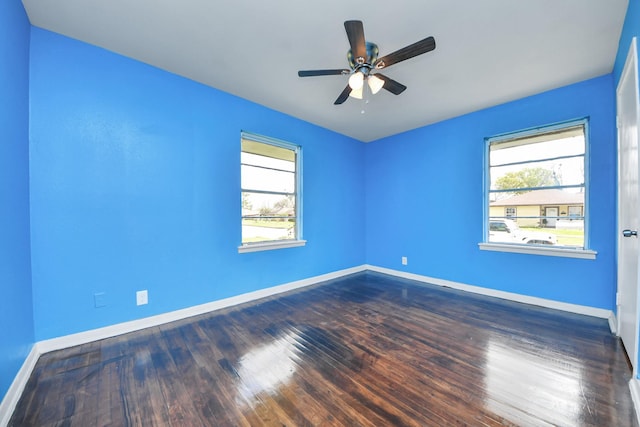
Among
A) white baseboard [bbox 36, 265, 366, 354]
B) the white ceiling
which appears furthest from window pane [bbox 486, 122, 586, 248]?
white baseboard [bbox 36, 265, 366, 354]

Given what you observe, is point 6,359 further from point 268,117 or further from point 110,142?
point 268,117

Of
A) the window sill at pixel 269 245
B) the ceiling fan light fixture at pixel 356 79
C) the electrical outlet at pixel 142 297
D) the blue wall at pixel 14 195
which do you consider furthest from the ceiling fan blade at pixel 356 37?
the electrical outlet at pixel 142 297

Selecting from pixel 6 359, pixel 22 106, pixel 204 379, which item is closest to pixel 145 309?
pixel 6 359

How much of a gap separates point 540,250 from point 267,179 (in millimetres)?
3653

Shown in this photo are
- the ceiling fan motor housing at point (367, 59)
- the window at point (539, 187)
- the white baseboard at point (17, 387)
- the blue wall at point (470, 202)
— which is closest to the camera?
the white baseboard at point (17, 387)

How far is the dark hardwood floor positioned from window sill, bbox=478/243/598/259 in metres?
0.68

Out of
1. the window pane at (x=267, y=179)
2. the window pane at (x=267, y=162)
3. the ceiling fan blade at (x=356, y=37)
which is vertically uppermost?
the ceiling fan blade at (x=356, y=37)

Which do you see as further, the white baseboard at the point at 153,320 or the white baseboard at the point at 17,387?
the white baseboard at the point at 153,320

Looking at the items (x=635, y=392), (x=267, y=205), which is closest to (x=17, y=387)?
(x=267, y=205)

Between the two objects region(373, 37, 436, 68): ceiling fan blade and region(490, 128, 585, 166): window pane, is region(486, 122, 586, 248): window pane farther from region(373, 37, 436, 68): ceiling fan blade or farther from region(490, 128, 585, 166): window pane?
region(373, 37, 436, 68): ceiling fan blade

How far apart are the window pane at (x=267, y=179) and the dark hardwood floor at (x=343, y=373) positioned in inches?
66.2

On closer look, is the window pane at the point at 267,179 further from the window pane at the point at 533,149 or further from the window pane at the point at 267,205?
the window pane at the point at 533,149

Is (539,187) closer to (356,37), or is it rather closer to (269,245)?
(356,37)

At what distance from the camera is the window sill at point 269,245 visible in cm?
314
